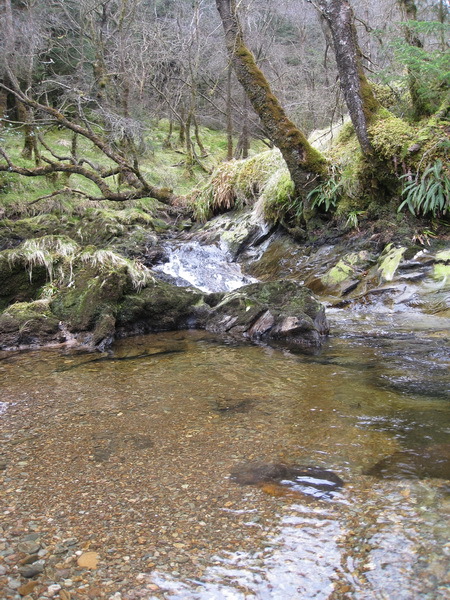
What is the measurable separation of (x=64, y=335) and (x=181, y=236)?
21.7 ft

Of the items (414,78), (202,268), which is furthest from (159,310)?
(414,78)

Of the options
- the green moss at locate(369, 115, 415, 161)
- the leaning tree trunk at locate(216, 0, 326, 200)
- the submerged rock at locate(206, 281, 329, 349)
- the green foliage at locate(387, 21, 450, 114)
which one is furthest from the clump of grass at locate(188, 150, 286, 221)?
the submerged rock at locate(206, 281, 329, 349)

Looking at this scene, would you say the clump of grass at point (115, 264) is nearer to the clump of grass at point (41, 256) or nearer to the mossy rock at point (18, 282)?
the clump of grass at point (41, 256)

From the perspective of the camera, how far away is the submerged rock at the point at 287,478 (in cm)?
226

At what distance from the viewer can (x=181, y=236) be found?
11844 millimetres

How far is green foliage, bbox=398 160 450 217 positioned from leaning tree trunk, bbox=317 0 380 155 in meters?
1.03

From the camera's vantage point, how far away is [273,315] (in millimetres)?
5680

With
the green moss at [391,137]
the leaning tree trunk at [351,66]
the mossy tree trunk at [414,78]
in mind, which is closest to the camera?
the green moss at [391,137]

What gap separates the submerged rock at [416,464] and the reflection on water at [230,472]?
0.06m

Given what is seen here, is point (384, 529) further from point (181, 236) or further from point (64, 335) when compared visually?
point (181, 236)

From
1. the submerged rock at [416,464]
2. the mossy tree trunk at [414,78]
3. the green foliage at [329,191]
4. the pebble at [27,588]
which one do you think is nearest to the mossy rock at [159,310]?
the green foliage at [329,191]

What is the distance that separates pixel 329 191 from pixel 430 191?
Answer: 1966mm

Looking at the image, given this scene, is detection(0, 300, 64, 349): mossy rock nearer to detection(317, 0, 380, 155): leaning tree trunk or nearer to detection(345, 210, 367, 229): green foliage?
detection(345, 210, 367, 229): green foliage

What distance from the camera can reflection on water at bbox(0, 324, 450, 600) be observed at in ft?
5.69
